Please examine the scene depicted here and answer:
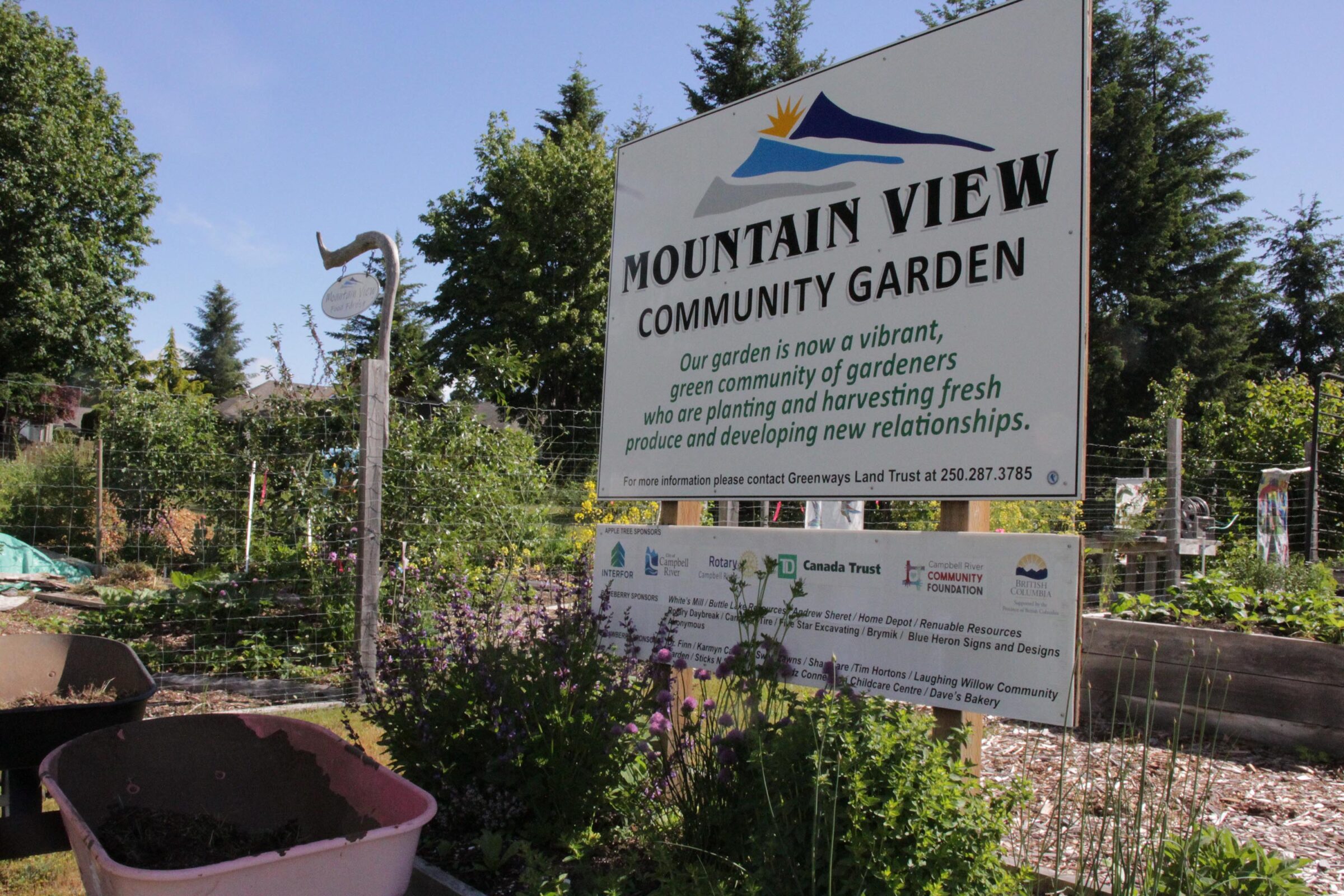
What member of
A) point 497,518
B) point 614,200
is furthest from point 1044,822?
point 497,518

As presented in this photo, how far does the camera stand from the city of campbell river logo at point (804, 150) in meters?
3.22

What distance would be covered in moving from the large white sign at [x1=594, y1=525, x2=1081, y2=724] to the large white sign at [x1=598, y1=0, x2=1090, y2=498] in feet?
0.57

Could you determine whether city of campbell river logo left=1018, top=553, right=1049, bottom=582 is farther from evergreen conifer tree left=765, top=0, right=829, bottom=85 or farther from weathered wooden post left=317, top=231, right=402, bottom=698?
evergreen conifer tree left=765, top=0, right=829, bottom=85

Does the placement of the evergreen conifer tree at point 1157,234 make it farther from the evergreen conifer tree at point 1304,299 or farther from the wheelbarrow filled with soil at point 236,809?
the wheelbarrow filled with soil at point 236,809

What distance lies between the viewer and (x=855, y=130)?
335 cm

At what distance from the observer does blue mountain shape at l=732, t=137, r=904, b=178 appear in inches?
130

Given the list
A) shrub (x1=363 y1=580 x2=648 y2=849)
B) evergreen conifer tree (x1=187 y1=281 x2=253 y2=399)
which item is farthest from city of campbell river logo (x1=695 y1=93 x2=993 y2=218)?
evergreen conifer tree (x1=187 y1=281 x2=253 y2=399)

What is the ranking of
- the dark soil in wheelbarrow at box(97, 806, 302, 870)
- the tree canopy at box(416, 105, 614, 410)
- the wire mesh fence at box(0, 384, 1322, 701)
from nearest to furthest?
the dark soil in wheelbarrow at box(97, 806, 302, 870) → the wire mesh fence at box(0, 384, 1322, 701) → the tree canopy at box(416, 105, 614, 410)

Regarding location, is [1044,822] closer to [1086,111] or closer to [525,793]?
[525,793]

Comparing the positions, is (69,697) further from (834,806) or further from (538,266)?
(538,266)

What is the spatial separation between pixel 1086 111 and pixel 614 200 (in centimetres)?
214

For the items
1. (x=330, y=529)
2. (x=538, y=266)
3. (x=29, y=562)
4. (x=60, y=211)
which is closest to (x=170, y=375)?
(x=60, y=211)

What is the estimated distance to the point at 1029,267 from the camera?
2797 mm

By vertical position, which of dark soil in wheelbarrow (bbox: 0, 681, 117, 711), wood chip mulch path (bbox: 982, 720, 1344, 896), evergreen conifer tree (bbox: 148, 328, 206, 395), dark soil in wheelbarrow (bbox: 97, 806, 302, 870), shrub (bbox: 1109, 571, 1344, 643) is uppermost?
evergreen conifer tree (bbox: 148, 328, 206, 395)
